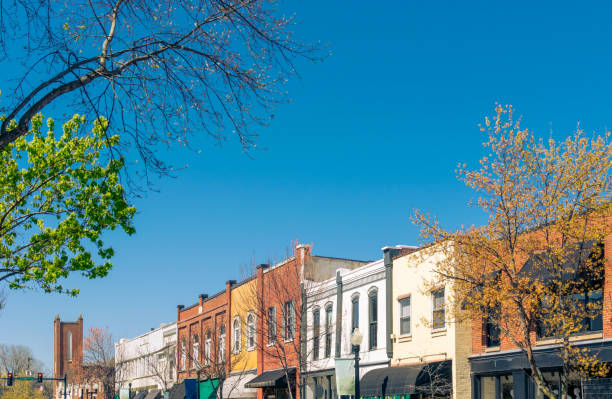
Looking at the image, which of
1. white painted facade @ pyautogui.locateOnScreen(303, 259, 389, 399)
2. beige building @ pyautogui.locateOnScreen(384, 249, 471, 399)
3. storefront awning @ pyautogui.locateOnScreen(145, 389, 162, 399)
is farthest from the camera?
storefront awning @ pyautogui.locateOnScreen(145, 389, 162, 399)

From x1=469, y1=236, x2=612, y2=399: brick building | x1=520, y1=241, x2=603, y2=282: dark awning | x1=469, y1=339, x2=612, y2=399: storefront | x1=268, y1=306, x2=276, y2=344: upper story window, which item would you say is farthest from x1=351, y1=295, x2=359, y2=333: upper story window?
x1=520, y1=241, x2=603, y2=282: dark awning

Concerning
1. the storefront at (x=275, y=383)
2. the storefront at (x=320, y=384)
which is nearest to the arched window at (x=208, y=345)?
the storefront at (x=275, y=383)

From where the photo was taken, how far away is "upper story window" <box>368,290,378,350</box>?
113ft

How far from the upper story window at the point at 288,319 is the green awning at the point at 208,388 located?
10.8 m

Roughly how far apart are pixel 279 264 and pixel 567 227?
26.0 m

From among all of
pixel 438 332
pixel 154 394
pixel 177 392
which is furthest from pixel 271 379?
pixel 154 394

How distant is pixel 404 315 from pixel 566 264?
12.2 metres

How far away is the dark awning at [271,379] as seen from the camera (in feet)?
134

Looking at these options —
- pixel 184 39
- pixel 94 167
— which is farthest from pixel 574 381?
pixel 184 39

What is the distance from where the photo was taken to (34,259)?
77.1 feet

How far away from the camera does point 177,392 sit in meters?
56.6

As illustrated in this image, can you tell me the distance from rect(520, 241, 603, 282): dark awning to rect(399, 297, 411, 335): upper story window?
1012 centimetres

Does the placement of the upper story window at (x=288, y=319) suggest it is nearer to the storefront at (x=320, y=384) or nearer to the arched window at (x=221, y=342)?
the storefront at (x=320, y=384)

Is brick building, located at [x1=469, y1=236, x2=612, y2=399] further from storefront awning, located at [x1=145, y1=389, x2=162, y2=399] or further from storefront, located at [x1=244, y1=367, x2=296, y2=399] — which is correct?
storefront awning, located at [x1=145, y1=389, x2=162, y2=399]
